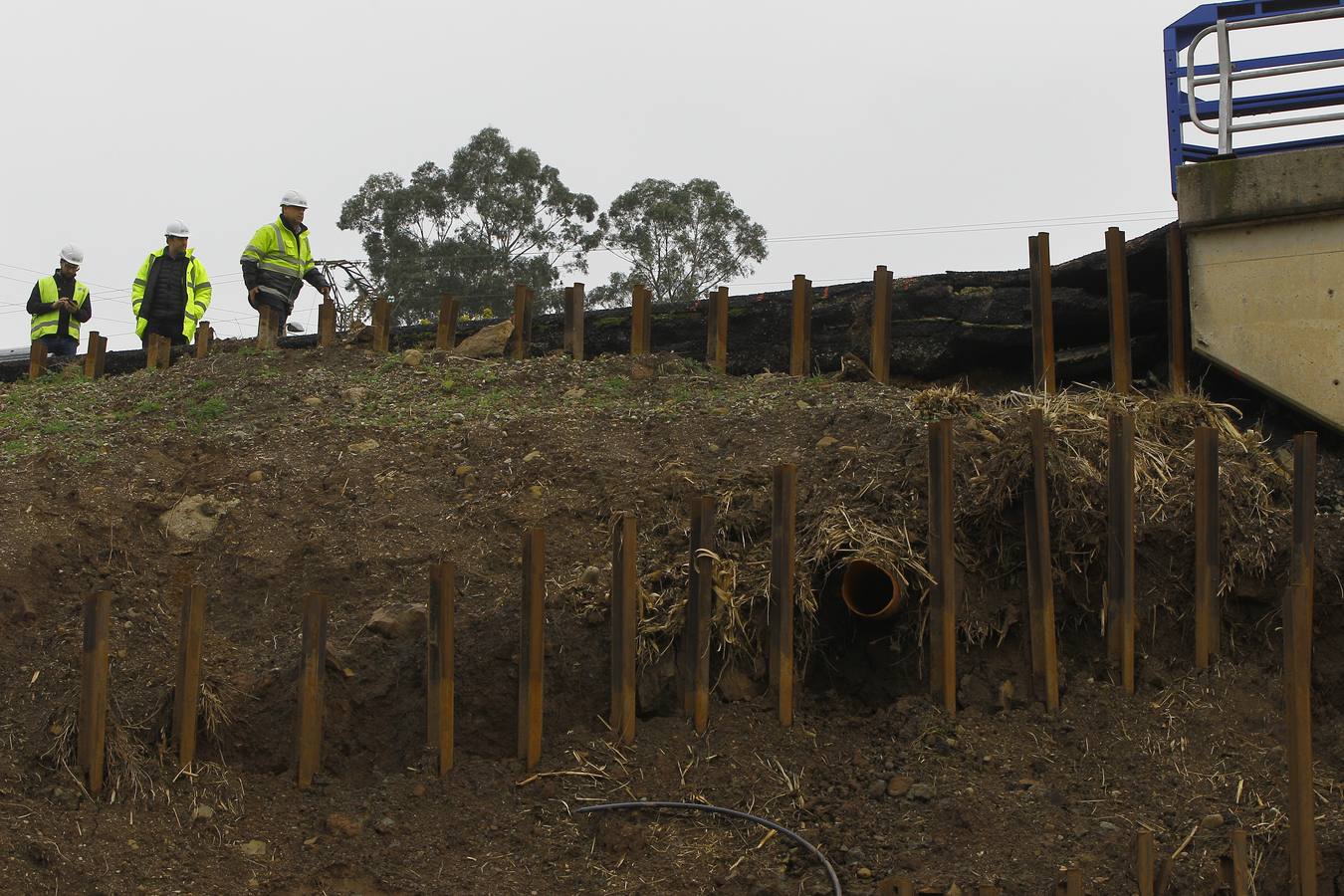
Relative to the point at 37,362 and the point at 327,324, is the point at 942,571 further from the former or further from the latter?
the point at 37,362

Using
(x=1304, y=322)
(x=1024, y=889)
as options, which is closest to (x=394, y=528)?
(x=1024, y=889)

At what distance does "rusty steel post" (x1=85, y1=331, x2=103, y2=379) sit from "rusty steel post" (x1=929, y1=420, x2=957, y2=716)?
23.5 feet

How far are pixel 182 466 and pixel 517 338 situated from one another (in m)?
2.49

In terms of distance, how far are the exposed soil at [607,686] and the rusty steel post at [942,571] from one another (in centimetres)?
12

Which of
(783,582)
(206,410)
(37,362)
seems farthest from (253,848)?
(37,362)

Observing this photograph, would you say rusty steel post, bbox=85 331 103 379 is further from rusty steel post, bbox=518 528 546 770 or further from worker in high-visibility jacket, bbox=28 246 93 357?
rusty steel post, bbox=518 528 546 770

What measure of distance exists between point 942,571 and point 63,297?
9280mm

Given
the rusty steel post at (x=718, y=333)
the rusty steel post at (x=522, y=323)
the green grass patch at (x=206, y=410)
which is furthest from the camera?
the rusty steel post at (x=522, y=323)

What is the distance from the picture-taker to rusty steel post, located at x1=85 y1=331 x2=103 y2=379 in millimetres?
11086

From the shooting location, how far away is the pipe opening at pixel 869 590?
21.1 feet

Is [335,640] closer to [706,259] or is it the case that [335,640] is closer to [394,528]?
[394,528]

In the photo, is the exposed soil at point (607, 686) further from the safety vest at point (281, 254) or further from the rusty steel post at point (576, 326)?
the safety vest at point (281, 254)

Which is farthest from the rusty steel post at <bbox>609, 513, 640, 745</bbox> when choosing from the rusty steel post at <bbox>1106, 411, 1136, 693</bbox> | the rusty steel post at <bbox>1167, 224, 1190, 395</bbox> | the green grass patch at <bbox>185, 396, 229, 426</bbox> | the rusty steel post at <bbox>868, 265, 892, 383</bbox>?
the green grass patch at <bbox>185, 396, 229, 426</bbox>

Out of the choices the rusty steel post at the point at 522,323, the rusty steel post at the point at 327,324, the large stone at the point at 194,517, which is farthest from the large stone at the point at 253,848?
the rusty steel post at the point at 327,324
